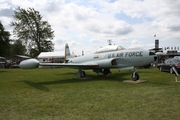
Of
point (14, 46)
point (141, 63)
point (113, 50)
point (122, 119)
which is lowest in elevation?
point (122, 119)

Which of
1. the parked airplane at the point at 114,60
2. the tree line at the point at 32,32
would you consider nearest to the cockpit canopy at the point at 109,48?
the parked airplane at the point at 114,60

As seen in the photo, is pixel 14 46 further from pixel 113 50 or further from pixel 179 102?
pixel 179 102

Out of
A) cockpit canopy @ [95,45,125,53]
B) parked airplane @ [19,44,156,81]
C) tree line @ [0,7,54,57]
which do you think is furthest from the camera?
tree line @ [0,7,54,57]

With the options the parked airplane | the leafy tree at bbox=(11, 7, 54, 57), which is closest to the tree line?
the leafy tree at bbox=(11, 7, 54, 57)

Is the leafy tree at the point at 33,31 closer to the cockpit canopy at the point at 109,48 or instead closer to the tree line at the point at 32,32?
the tree line at the point at 32,32

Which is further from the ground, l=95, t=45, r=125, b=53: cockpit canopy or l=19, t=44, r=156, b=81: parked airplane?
l=95, t=45, r=125, b=53: cockpit canopy

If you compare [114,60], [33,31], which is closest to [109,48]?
[114,60]

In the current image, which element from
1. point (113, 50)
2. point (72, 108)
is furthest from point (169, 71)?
point (72, 108)

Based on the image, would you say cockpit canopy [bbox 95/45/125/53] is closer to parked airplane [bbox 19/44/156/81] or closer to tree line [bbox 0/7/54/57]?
parked airplane [bbox 19/44/156/81]

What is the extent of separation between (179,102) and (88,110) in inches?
125

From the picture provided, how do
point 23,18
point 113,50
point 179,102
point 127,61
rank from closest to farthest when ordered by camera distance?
point 179,102 → point 127,61 → point 113,50 → point 23,18

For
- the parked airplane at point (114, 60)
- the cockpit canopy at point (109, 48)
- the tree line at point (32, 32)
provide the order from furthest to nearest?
the tree line at point (32, 32) < the cockpit canopy at point (109, 48) < the parked airplane at point (114, 60)

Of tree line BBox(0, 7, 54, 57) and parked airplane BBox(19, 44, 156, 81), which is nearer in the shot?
parked airplane BBox(19, 44, 156, 81)

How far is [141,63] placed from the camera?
423 inches
